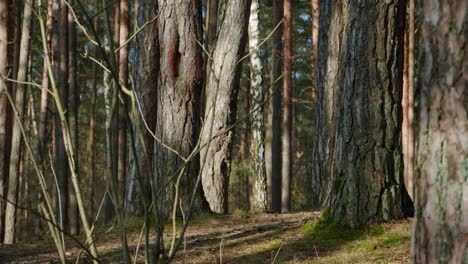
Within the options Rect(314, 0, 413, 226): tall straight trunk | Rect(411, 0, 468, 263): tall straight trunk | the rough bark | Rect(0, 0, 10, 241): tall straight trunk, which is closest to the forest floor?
Rect(314, 0, 413, 226): tall straight trunk

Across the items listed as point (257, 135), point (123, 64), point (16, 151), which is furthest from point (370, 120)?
point (123, 64)

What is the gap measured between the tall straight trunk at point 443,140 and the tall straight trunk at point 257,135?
9.11m

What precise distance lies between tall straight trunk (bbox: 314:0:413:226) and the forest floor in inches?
6.8

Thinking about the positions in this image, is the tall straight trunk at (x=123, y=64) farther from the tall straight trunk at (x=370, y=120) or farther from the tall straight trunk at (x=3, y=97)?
the tall straight trunk at (x=370, y=120)

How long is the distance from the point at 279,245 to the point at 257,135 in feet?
25.8

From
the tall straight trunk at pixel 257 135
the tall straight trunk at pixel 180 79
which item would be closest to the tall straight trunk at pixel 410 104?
the tall straight trunk at pixel 257 135

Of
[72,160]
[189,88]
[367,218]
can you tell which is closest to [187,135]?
[189,88]

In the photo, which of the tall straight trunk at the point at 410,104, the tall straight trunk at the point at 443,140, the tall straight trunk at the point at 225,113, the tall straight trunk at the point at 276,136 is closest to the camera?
the tall straight trunk at the point at 443,140

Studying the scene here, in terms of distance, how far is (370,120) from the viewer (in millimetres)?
5562

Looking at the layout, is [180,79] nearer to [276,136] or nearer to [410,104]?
[410,104]

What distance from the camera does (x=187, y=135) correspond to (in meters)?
7.70

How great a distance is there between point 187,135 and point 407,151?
8701 mm

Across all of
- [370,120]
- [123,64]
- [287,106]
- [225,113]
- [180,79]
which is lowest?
[370,120]

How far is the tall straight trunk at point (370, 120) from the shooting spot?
553 centimetres
